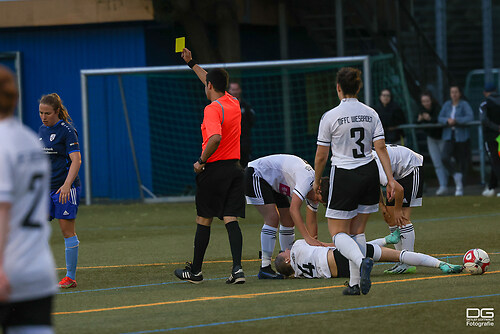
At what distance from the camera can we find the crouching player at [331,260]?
8836 millimetres

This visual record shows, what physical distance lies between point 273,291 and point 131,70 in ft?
41.0

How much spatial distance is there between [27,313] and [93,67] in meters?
18.4

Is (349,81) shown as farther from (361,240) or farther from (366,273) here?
(366,273)

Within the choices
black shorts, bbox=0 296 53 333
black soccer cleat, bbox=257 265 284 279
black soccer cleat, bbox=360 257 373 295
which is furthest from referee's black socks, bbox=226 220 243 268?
black shorts, bbox=0 296 53 333

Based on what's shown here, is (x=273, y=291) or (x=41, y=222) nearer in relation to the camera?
(x=41, y=222)

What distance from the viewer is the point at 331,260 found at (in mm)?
9094

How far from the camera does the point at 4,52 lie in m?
22.8

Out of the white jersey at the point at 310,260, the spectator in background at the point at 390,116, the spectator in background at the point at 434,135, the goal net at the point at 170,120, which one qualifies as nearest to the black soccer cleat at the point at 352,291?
the white jersey at the point at 310,260

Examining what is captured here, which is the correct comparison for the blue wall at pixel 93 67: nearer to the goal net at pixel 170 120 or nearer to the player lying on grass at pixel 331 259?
the goal net at pixel 170 120

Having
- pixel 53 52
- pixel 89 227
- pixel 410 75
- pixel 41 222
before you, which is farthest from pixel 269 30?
pixel 41 222

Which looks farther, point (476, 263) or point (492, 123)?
point (492, 123)

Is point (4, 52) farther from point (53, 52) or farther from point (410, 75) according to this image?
point (410, 75)

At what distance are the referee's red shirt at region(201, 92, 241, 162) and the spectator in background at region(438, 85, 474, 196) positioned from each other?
Result: 35.6ft

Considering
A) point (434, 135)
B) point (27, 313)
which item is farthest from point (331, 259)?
point (434, 135)
